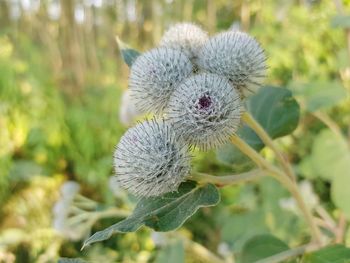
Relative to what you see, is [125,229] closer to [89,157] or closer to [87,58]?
[89,157]

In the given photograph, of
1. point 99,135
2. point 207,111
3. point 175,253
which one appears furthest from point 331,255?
point 99,135

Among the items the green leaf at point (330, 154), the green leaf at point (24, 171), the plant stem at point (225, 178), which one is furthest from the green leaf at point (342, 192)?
the green leaf at point (24, 171)

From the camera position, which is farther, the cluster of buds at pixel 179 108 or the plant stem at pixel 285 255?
the plant stem at pixel 285 255

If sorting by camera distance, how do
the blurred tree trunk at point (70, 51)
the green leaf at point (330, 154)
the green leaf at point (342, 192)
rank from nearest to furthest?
1. the green leaf at point (342, 192)
2. the green leaf at point (330, 154)
3. the blurred tree trunk at point (70, 51)

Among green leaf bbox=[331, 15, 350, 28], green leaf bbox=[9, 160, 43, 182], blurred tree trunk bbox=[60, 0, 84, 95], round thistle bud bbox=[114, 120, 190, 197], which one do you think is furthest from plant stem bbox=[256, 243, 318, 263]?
blurred tree trunk bbox=[60, 0, 84, 95]

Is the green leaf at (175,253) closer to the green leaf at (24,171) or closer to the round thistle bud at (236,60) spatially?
the round thistle bud at (236,60)

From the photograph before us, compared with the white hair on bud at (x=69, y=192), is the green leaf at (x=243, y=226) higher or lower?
lower

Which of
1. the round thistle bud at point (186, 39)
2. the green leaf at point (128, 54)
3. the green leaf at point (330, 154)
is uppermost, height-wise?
the round thistle bud at point (186, 39)
